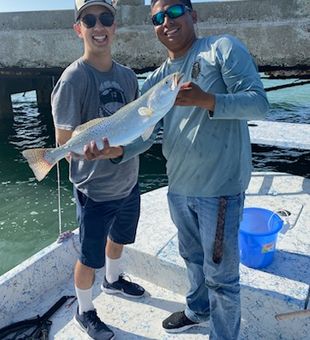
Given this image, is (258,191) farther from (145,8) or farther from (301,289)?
(145,8)

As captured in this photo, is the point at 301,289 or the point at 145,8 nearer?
the point at 301,289

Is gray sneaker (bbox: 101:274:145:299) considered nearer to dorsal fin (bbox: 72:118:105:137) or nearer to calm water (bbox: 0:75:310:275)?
dorsal fin (bbox: 72:118:105:137)

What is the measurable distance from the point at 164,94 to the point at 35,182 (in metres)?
8.20

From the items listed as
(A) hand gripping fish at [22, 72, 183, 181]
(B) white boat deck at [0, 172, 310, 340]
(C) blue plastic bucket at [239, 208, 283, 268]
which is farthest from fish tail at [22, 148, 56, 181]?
(C) blue plastic bucket at [239, 208, 283, 268]

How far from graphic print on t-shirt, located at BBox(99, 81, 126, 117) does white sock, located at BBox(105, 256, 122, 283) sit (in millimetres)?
1625

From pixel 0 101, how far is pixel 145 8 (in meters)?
10.6

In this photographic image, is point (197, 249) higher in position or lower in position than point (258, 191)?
higher

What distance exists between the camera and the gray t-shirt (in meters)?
3.09

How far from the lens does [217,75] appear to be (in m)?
2.64

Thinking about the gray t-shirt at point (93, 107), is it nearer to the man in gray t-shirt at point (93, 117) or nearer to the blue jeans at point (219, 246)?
the man in gray t-shirt at point (93, 117)

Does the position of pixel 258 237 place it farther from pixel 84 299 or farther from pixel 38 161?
pixel 38 161

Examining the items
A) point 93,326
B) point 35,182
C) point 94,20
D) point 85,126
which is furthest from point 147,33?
point 93,326

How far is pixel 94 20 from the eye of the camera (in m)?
3.27

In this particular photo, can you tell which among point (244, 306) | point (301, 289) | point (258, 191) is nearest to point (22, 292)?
point (244, 306)
